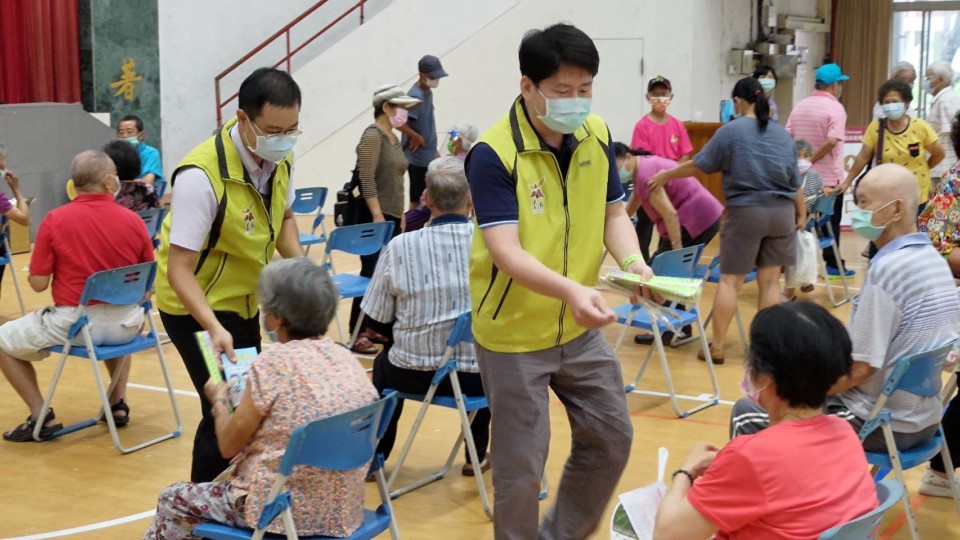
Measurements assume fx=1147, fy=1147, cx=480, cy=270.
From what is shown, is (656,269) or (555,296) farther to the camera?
(656,269)

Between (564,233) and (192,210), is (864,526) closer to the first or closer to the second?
(564,233)

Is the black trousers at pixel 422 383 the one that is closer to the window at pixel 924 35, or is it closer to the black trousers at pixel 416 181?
the black trousers at pixel 416 181

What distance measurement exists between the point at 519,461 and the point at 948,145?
6.58 meters

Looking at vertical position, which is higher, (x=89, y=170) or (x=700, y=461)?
(x=89, y=170)

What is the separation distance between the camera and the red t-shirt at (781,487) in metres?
2.32

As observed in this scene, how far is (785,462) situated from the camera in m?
2.33

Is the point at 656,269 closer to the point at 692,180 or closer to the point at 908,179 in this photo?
the point at 692,180

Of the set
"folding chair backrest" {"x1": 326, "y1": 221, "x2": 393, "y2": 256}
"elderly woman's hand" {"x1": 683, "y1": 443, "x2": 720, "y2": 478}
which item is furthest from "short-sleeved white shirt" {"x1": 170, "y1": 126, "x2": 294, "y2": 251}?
"folding chair backrest" {"x1": 326, "y1": 221, "x2": 393, "y2": 256}

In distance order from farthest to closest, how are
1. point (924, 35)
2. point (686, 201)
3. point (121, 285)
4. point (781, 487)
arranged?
point (924, 35) < point (686, 201) < point (121, 285) < point (781, 487)

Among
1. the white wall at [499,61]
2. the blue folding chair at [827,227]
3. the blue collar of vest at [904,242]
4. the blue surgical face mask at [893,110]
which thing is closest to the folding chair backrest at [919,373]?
the blue collar of vest at [904,242]

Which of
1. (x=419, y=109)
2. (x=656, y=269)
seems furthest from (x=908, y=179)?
(x=419, y=109)

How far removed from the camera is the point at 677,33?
484 inches

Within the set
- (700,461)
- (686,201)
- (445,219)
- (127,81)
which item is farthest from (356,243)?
(127,81)

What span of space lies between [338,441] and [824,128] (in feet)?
23.4
